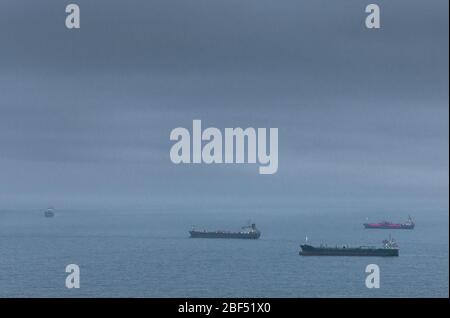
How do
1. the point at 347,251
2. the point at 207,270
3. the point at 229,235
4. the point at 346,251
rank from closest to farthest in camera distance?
the point at 207,270
the point at 346,251
the point at 347,251
the point at 229,235

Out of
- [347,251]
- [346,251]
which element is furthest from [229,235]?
[346,251]

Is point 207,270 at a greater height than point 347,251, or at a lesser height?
lesser

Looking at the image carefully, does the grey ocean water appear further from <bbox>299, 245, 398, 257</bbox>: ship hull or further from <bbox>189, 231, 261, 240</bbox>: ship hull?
<bbox>189, 231, 261, 240</bbox>: ship hull

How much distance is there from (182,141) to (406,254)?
134 meters

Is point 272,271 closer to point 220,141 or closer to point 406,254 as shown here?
point 406,254

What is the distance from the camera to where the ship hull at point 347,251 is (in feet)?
451

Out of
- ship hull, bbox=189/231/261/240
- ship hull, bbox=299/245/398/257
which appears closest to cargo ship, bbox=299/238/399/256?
ship hull, bbox=299/245/398/257

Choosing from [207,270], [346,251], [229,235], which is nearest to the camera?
[207,270]

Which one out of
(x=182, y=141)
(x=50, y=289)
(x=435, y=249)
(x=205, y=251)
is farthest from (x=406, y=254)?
(x=182, y=141)

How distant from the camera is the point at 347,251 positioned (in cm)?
13825

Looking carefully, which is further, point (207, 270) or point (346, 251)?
point (346, 251)

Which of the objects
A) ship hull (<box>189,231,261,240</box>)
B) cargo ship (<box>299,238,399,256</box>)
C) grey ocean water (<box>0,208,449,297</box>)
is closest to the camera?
grey ocean water (<box>0,208,449,297</box>)

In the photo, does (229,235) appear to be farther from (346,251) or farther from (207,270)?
(207,270)

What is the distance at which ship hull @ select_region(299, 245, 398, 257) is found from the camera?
138 metres
